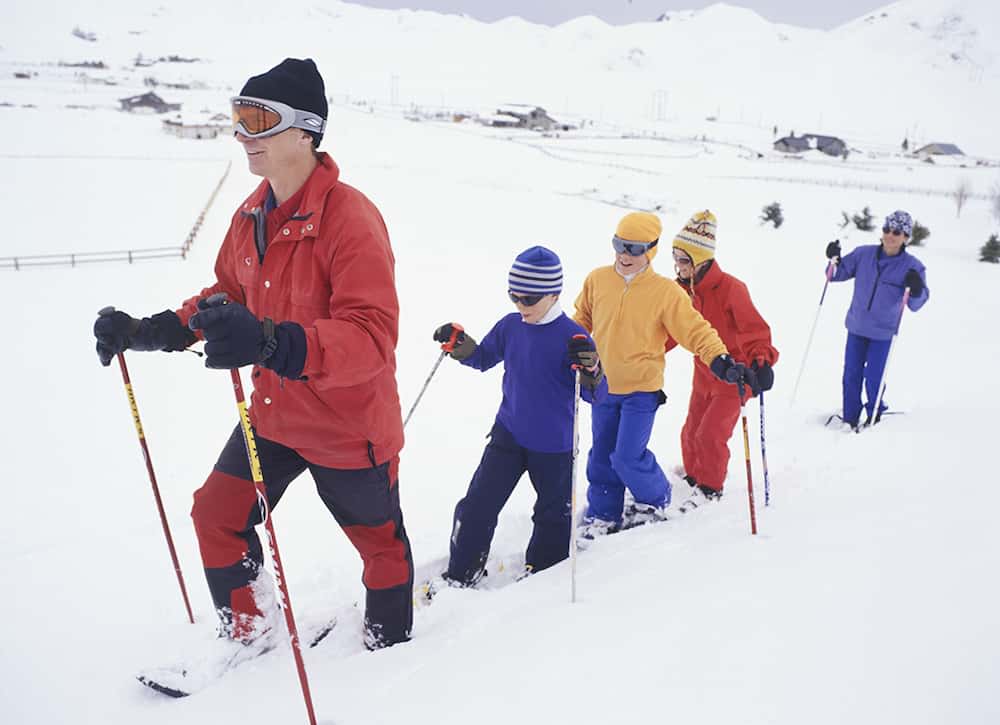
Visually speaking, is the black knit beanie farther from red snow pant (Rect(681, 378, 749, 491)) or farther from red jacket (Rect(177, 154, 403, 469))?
red snow pant (Rect(681, 378, 749, 491))

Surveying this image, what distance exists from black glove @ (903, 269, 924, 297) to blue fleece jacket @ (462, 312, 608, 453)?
4418 millimetres

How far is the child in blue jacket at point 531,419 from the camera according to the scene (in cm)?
362

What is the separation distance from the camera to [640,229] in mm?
4199

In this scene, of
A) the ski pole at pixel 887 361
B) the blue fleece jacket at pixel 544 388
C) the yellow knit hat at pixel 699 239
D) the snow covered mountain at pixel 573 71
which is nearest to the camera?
the blue fleece jacket at pixel 544 388

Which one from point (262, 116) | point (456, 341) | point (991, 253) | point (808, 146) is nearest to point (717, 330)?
point (456, 341)

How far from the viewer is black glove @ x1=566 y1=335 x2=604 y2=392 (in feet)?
11.1

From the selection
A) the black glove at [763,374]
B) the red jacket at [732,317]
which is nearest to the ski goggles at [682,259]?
the red jacket at [732,317]

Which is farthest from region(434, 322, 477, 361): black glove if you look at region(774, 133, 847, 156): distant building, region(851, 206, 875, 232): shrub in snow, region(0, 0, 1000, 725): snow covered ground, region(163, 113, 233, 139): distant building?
region(774, 133, 847, 156): distant building

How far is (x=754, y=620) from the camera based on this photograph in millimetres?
2588

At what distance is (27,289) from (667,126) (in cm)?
9577

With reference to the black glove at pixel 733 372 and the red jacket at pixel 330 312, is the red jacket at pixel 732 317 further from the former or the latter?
the red jacket at pixel 330 312

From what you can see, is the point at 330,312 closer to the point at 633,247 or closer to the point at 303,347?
the point at 303,347

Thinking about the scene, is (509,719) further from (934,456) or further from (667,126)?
(667,126)

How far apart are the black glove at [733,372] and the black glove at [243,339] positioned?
252 cm
